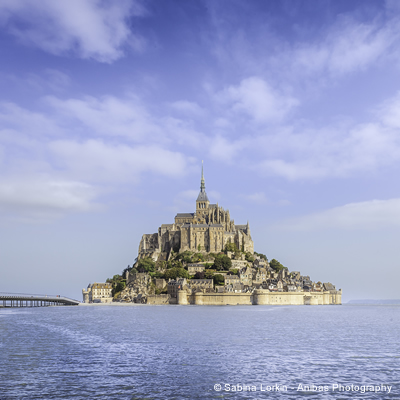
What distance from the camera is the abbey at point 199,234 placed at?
155500 millimetres

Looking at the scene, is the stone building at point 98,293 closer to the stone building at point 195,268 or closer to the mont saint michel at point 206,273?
the mont saint michel at point 206,273

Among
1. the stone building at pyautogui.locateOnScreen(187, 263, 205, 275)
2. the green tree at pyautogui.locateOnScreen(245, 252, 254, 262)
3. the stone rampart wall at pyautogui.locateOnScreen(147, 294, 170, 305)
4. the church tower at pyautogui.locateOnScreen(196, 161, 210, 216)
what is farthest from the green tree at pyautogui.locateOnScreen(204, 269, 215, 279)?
the church tower at pyautogui.locateOnScreen(196, 161, 210, 216)

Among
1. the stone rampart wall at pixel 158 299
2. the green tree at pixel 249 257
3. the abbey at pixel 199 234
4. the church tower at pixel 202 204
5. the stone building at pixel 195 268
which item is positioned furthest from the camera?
the church tower at pixel 202 204

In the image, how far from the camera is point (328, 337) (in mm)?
43812

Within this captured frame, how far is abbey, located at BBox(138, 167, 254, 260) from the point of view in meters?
156

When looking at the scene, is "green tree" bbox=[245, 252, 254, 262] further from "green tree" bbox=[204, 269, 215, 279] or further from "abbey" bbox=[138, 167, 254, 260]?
"green tree" bbox=[204, 269, 215, 279]

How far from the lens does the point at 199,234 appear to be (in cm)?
15625

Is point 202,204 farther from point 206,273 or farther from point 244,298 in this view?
point 244,298

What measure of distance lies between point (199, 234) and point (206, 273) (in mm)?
20397

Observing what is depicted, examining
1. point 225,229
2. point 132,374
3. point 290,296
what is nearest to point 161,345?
Result: point 132,374

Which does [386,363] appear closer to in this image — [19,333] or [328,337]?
[328,337]

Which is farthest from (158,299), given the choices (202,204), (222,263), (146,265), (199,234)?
(202,204)

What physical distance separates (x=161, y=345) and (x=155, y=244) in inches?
5077

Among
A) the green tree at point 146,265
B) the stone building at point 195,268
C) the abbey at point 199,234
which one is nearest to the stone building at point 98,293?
the green tree at point 146,265
